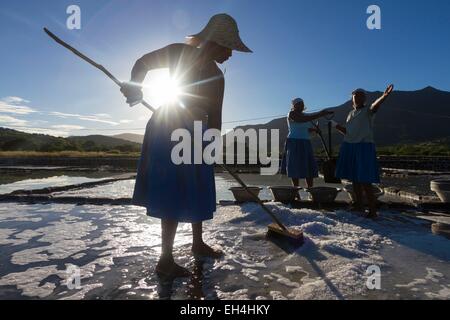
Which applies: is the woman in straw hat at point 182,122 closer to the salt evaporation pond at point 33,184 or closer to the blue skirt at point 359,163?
the blue skirt at point 359,163

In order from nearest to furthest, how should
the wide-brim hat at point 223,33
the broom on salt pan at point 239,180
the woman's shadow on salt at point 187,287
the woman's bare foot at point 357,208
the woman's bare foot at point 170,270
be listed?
the woman's shadow on salt at point 187,287, the woman's bare foot at point 170,270, the wide-brim hat at point 223,33, the broom on salt pan at point 239,180, the woman's bare foot at point 357,208

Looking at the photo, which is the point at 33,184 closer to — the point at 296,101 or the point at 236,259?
the point at 296,101

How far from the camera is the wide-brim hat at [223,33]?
2556mm

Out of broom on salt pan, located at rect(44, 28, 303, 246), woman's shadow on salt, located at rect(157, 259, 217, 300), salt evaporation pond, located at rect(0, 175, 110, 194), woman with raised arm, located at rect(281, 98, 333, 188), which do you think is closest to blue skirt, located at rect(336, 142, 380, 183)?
woman with raised arm, located at rect(281, 98, 333, 188)

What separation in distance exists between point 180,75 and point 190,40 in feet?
1.25

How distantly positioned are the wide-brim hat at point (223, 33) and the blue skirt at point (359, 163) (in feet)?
7.99

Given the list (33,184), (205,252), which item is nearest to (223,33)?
(205,252)

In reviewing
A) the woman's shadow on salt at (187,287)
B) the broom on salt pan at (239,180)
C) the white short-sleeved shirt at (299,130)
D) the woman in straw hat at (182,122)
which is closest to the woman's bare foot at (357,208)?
the white short-sleeved shirt at (299,130)

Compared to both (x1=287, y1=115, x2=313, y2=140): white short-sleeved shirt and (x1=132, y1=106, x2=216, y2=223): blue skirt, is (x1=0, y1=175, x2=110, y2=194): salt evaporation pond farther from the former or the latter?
(x1=132, y1=106, x2=216, y2=223): blue skirt

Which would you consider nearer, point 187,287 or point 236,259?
point 187,287

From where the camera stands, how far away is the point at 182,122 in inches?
96.1

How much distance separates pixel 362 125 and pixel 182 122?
9.21 ft

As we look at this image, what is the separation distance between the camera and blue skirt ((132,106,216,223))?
7.79ft
